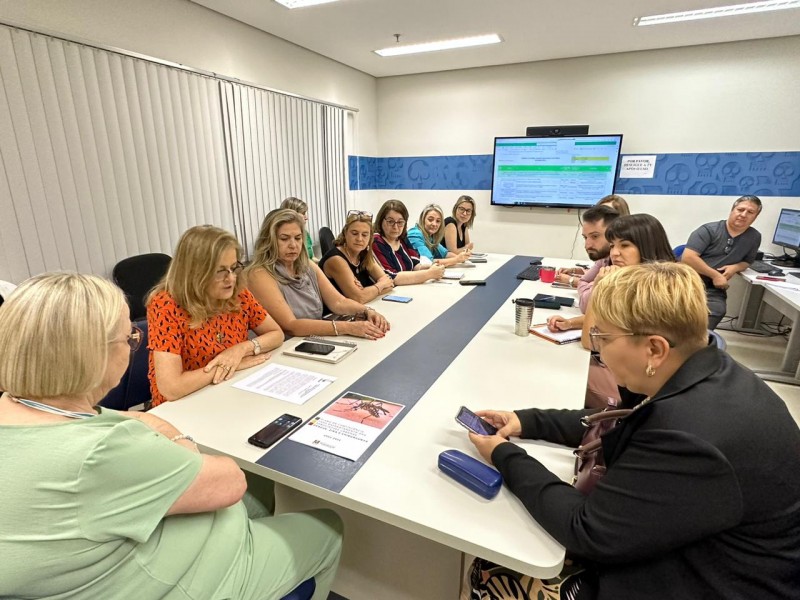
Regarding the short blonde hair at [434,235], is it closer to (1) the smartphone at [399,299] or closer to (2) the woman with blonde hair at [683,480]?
(1) the smartphone at [399,299]

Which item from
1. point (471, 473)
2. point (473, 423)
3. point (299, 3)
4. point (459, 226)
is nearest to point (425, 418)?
point (473, 423)

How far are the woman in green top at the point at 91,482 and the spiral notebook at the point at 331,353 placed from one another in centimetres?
79

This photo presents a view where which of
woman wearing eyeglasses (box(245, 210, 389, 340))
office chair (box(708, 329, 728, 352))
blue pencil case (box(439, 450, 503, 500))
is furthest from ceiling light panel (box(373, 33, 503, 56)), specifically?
blue pencil case (box(439, 450, 503, 500))

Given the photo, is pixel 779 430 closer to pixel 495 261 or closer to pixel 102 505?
pixel 102 505

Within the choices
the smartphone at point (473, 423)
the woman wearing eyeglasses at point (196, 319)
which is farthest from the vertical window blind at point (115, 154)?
the smartphone at point (473, 423)

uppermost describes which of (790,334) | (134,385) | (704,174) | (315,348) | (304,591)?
(704,174)

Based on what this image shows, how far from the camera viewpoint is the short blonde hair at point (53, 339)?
30.6 inches

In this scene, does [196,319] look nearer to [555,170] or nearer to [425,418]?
[425,418]

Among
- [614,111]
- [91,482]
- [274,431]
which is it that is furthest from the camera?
[614,111]

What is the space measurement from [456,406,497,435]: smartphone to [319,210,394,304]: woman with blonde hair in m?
1.51

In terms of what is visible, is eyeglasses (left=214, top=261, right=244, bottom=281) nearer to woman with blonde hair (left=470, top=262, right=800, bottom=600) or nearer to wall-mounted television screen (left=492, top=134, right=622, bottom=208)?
woman with blonde hair (left=470, top=262, right=800, bottom=600)

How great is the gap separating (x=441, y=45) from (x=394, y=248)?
2.43m

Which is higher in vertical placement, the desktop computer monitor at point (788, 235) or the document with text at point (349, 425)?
the desktop computer monitor at point (788, 235)

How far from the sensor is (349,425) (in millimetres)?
1281
